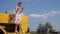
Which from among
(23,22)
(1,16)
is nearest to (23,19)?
(23,22)

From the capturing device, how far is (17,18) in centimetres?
918

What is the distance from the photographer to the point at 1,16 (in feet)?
30.0

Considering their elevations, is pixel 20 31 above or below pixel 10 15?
below

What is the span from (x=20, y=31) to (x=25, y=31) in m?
0.43

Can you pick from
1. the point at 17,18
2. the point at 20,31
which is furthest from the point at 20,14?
the point at 20,31

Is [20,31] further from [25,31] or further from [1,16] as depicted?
[1,16]

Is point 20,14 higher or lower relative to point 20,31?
higher

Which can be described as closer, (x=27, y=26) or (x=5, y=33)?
(x=5, y=33)

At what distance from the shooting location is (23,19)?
31.2ft

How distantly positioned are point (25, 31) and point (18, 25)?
612mm

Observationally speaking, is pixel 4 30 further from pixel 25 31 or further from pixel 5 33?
pixel 25 31

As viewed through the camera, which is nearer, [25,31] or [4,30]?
[4,30]

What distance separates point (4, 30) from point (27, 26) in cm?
126

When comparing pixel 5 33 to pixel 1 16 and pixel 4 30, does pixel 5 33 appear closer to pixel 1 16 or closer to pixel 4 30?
pixel 4 30
